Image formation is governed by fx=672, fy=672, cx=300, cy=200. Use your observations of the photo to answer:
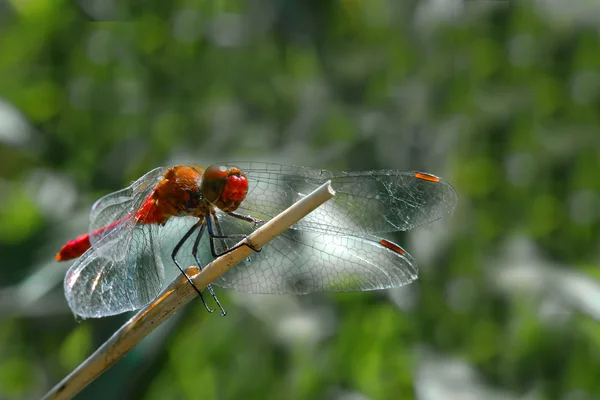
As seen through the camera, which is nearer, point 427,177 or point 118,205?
point 427,177

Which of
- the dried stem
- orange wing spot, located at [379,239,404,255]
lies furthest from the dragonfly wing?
the dried stem

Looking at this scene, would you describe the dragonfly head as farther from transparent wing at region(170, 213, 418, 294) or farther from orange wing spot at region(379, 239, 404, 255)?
orange wing spot at region(379, 239, 404, 255)

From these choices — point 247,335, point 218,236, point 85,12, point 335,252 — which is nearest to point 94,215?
point 218,236

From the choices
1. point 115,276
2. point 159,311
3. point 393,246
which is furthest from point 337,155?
point 159,311

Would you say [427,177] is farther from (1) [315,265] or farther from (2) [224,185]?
(2) [224,185]

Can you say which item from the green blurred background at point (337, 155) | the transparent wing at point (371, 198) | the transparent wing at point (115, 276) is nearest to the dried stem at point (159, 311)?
the transparent wing at point (115, 276)

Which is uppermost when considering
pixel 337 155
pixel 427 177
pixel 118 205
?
pixel 427 177
